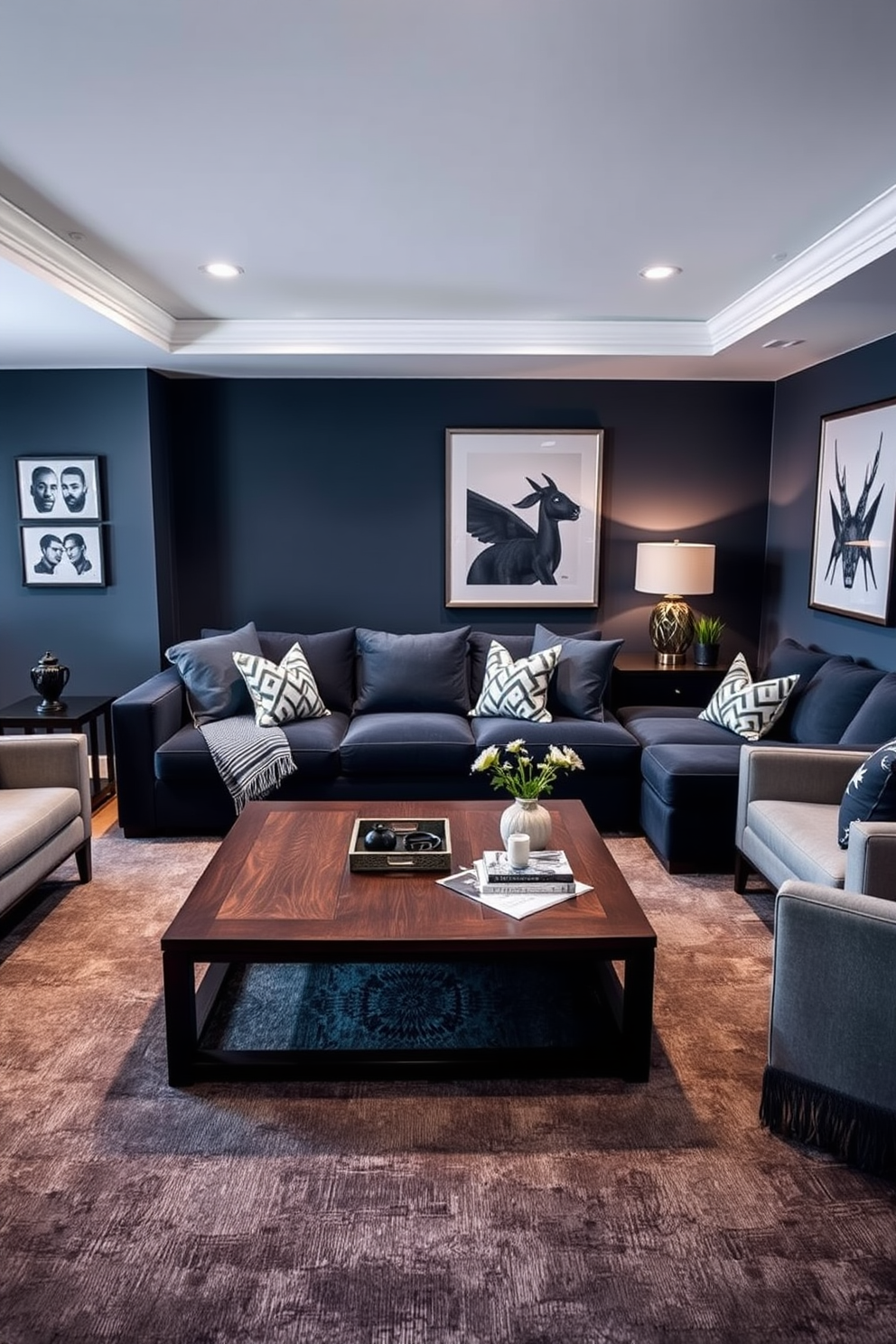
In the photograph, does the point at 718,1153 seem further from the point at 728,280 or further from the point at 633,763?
the point at 728,280

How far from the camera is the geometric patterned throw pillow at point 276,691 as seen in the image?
14.0ft

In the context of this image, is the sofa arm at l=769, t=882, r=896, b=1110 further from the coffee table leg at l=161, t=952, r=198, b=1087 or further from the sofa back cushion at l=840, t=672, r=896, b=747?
the sofa back cushion at l=840, t=672, r=896, b=747

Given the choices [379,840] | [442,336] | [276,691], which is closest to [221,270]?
[442,336]

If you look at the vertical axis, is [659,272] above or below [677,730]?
above

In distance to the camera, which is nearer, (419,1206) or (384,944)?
(419,1206)

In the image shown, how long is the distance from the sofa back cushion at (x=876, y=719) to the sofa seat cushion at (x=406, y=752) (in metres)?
1.56

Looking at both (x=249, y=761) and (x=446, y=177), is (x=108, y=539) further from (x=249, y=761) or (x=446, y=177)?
(x=446, y=177)

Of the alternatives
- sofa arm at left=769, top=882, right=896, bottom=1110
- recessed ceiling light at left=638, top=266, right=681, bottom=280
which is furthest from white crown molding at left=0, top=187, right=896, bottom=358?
sofa arm at left=769, top=882, right=896, bottom=1110

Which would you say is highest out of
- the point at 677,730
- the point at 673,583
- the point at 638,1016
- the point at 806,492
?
the point at 806,492

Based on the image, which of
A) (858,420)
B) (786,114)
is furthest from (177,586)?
(786,114)

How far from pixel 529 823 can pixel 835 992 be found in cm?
96

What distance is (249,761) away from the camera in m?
3.98

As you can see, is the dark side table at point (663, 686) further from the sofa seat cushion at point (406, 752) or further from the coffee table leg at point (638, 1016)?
the coffee table leg at point (638, 1016)

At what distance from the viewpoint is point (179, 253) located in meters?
3.21
